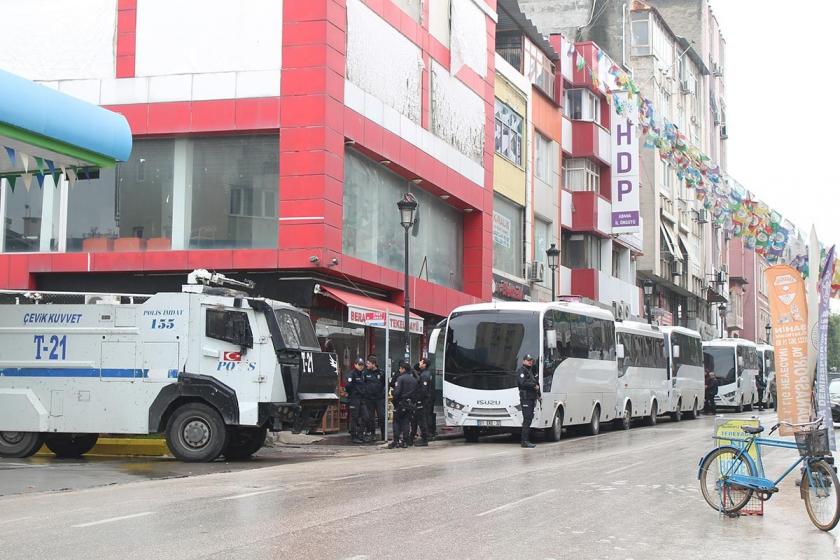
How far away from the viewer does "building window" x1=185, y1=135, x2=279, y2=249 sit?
92.5ft

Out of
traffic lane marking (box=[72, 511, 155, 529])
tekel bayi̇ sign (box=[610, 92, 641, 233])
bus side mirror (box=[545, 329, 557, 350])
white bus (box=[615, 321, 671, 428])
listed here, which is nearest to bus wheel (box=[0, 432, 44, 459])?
traffic lane marking (box=[72, 511, 155, 529])

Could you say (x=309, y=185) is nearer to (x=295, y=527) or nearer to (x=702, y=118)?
(x=295, y=527)

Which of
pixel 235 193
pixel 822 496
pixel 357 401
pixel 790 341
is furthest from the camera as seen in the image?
pixel 235 193

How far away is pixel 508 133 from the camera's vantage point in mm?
43031

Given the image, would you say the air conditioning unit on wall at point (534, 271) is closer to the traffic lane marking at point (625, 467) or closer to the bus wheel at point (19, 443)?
the traffic lane marking at point (625, 467)

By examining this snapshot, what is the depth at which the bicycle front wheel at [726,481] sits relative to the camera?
39.4ft

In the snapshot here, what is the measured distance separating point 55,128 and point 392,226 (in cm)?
1660

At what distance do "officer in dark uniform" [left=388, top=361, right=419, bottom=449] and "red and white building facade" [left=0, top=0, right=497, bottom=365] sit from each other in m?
2.74

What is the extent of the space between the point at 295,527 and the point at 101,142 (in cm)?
1016

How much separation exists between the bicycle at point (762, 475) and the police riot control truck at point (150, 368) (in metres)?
9.36

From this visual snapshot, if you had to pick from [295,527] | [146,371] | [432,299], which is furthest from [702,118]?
[295,527]

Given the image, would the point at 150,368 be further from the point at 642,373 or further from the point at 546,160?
the point at 546,160

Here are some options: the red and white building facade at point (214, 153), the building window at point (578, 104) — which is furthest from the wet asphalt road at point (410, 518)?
the building window at point (578, 104)

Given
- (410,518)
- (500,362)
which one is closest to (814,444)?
(410,518)
